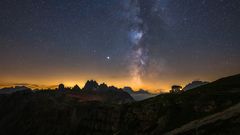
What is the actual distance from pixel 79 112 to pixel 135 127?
65830mm

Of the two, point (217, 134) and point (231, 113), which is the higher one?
point (231, 113)

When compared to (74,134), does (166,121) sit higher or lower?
higher

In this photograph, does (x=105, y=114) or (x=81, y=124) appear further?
(x=81, y=124)

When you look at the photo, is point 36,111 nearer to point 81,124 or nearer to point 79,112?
point 79,112

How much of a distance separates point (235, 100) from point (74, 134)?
80.9m

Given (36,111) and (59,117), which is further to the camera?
(36,111)

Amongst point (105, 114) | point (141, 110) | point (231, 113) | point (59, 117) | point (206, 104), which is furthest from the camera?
point (59, 117)

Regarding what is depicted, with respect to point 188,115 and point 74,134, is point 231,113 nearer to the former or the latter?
Answer: point 188,115

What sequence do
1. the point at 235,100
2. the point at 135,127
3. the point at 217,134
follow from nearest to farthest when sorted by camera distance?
the point at 217,134 < the point at 235,100 < the point at 135,127

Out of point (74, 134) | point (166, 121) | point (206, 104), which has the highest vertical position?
point (206, 104)

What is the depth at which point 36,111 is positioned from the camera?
198375 mm

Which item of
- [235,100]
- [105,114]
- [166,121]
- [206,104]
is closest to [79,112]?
[105,114]

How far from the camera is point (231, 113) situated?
160 ft

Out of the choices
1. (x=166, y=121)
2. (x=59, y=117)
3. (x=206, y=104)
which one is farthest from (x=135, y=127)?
(x=59, y=117)
